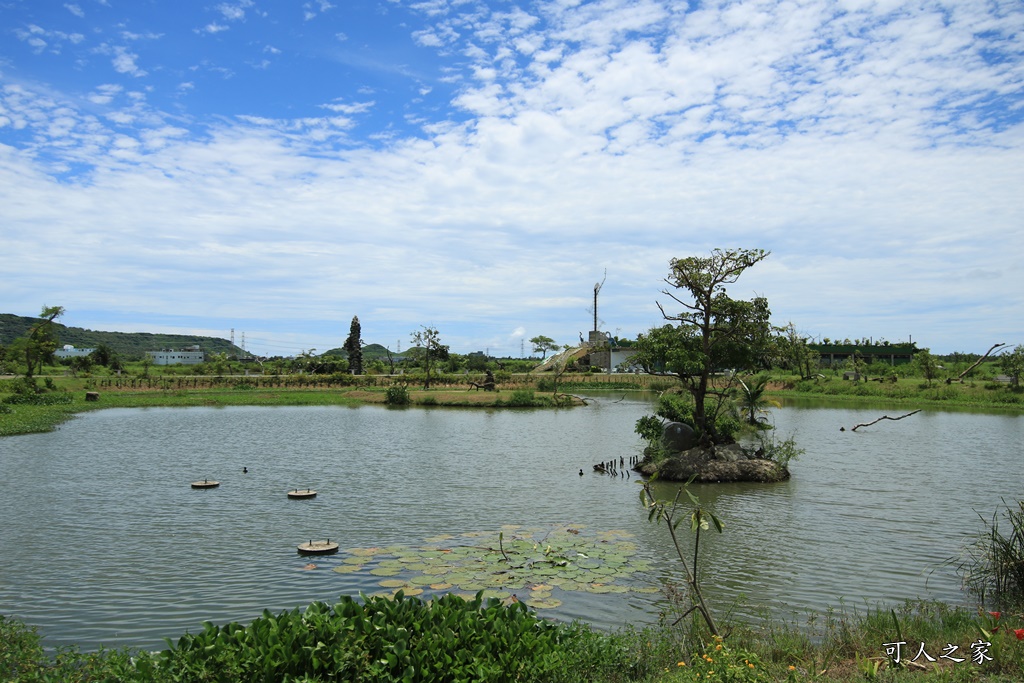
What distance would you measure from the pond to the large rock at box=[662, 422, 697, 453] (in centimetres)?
165

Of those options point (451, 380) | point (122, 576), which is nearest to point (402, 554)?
point (122, 576)

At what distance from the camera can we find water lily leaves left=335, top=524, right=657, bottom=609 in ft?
35.8

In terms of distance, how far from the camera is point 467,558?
12.4 meters

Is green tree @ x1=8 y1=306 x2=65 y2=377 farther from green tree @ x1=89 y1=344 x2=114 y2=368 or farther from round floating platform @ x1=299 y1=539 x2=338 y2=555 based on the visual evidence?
round floating platform @ x1=299 y1=539 x2=338 y2=555

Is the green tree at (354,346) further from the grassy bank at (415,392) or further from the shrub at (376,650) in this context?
the shrub at (376,650)

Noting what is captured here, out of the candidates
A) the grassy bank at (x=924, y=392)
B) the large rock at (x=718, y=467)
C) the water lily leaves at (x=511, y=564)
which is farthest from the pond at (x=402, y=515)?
the grassy bank at (x=924, y=392)

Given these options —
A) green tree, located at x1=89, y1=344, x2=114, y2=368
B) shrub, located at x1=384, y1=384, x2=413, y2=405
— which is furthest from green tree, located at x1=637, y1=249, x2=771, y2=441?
green tree, located at x1=89, y1=344, x2=114, y2=368

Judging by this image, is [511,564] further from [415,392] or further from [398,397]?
[415,392]

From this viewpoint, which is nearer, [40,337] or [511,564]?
[511,564]

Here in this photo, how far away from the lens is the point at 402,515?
16078mm

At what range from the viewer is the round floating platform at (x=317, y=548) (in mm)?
12680

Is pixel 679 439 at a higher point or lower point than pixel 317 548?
higher

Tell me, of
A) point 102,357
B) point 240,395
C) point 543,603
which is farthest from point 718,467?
point 102,357

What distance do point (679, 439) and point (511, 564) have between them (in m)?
10.6
